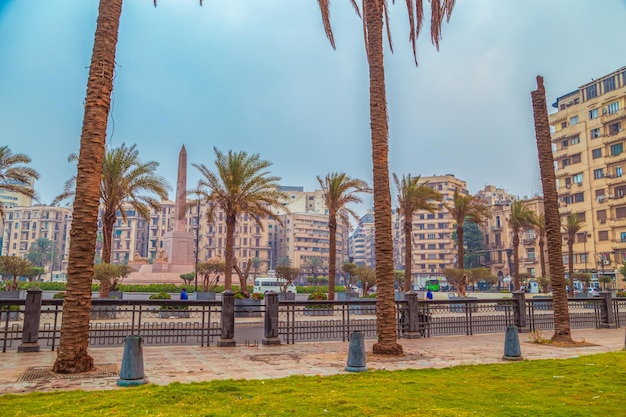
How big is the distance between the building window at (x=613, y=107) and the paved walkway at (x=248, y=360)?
61309 millimetres

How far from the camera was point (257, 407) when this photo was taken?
5.82 m

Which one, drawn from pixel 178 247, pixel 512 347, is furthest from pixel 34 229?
pixel 512 347

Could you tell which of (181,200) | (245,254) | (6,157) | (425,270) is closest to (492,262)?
(425,270)

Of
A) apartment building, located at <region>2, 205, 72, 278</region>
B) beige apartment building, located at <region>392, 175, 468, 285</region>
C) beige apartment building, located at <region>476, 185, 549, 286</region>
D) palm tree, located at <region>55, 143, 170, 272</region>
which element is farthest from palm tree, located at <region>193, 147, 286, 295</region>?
apartment building, located at <region>2, 205, 72, 278</region>

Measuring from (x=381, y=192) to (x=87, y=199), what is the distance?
253 inches

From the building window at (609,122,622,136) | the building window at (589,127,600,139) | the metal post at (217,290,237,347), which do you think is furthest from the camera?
the building window at (589,127,600,139)

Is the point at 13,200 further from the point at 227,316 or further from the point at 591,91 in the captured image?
the point at 227,316

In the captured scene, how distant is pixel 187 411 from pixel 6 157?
27.5m

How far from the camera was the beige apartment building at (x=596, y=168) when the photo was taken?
210ft

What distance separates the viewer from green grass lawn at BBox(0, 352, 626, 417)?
5.62m

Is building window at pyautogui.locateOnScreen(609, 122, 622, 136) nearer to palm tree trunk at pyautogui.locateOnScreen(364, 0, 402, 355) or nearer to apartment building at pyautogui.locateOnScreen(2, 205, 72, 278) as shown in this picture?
palm tree trunk at pyautogui.locateOnScreen(364, 0, 402, 355)

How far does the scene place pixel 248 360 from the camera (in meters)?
10.5

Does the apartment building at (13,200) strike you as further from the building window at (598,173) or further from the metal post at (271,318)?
the metal post at (271,318)

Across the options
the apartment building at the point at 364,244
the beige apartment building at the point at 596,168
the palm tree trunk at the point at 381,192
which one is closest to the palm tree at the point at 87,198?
the palm tree trunk at the point at 381,192
